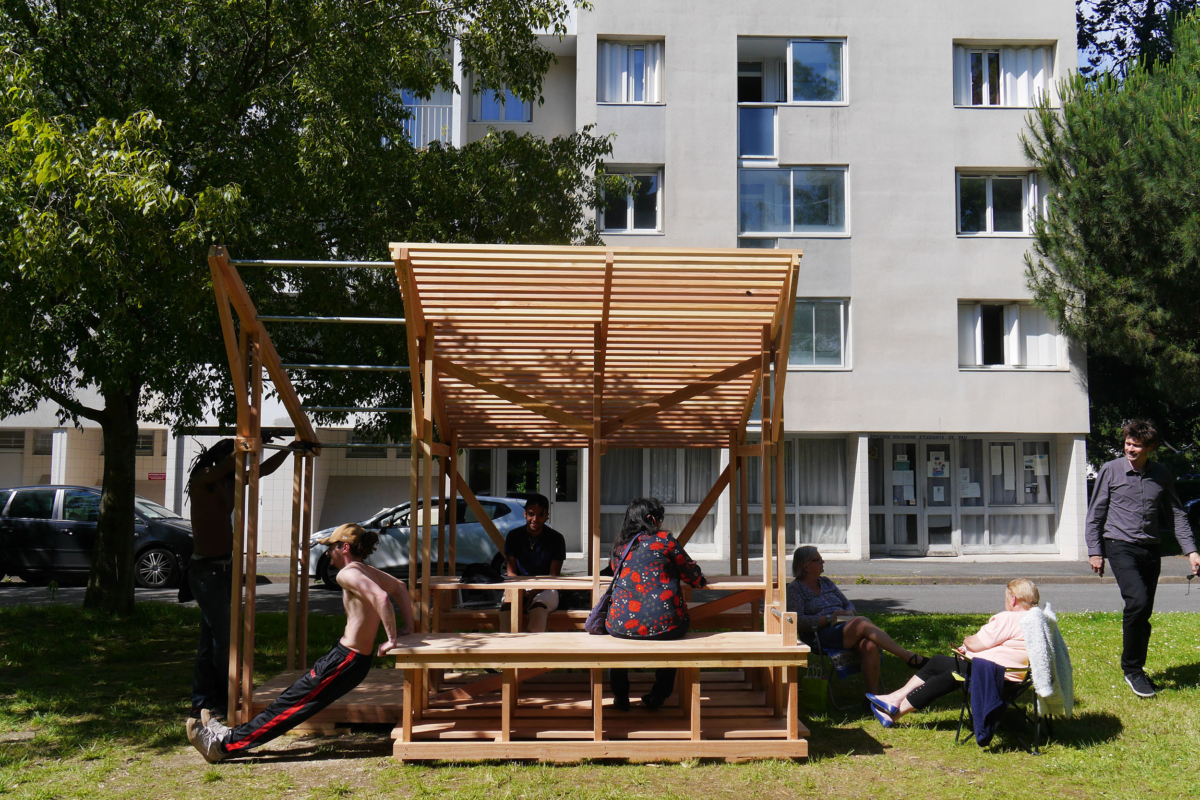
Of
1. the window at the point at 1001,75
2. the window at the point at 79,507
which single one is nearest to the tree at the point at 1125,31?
the window at the point at 1001,75

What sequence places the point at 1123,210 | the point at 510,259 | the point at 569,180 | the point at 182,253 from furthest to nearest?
1. the point at 1123,210
2. the point at 569,180
3. the point at 182,253
4. the point at 510,259

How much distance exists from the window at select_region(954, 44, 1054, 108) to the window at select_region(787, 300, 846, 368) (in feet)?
18.6

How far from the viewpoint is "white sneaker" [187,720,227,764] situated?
5.77 meters

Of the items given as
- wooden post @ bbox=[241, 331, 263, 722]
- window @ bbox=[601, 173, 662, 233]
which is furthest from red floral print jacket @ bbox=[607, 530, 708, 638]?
window @ bbox=[601, 173, 662, 233]

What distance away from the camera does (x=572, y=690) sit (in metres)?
7.31

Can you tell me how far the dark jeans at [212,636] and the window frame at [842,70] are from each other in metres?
19.1

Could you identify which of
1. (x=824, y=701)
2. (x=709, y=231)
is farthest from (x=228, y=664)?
(x=709, y=231)

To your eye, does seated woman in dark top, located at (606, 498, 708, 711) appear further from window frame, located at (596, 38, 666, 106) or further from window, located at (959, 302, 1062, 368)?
window frame, located at (596, 38, 666, 106)

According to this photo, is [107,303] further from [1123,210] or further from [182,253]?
[1123,210]

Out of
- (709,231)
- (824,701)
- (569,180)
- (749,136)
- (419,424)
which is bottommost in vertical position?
(824,701)

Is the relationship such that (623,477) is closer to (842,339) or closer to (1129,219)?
(842,339)

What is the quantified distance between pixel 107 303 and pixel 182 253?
0.81 meters

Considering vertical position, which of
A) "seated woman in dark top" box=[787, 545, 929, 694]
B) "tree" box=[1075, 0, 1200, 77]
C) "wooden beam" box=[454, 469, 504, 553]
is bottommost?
"seated woman in dark top" box=[787, 545, 929, 694]

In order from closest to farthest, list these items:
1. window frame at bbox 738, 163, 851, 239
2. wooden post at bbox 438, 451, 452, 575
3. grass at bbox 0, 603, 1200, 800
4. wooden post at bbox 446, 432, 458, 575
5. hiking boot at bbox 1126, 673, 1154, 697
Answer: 1. grass at bbox 0, 603, 1200, 800
2. hiking boot at bbox 1126, 673, 1154, 697
3. wooden post at bbox 438, 451, 452, 575
4. wooden post at bbox 446, 432, 458, 575
5. window frame at bbox 738, 163, 851, 239
